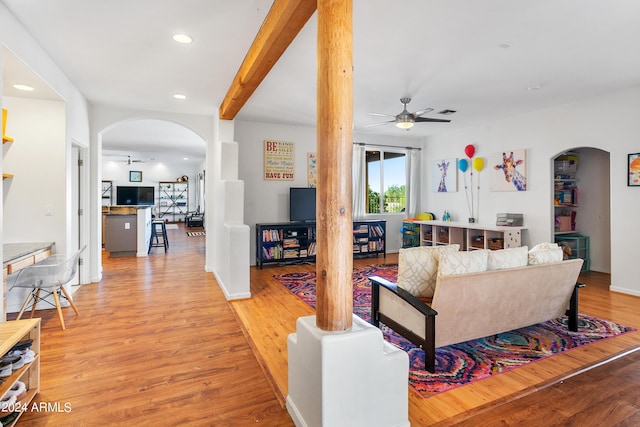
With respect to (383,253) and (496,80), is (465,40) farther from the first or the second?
(383,253)

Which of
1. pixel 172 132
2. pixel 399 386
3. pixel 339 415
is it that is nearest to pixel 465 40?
pixel 399 386

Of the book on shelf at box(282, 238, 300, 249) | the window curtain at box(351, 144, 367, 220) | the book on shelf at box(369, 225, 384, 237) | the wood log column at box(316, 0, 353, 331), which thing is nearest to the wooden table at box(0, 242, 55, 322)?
the wood log column at box(316, 0, 353, 331)

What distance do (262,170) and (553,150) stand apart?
4871 mm

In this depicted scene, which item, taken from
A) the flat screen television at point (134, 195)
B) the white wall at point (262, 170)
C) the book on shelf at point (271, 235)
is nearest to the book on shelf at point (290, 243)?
the book on shelf at point (271, 235)

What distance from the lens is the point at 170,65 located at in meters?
3.58

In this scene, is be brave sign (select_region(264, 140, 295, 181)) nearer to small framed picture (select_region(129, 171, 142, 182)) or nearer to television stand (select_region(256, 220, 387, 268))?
television stand (select_region(256, 220, 387, 268))

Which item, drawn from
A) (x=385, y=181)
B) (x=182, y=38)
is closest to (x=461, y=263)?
(x=182, y=38)

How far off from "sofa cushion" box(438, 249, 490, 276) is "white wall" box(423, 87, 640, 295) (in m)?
3.21

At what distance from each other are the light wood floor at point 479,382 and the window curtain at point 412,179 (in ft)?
12.2

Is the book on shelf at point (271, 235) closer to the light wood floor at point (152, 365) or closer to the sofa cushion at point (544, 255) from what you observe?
the light wood floor at point (152, 365)

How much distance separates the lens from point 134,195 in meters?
14.2

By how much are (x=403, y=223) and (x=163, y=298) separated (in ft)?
17.1

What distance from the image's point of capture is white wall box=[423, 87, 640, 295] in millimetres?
4453

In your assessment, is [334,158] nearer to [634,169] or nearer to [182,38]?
[182,38]
